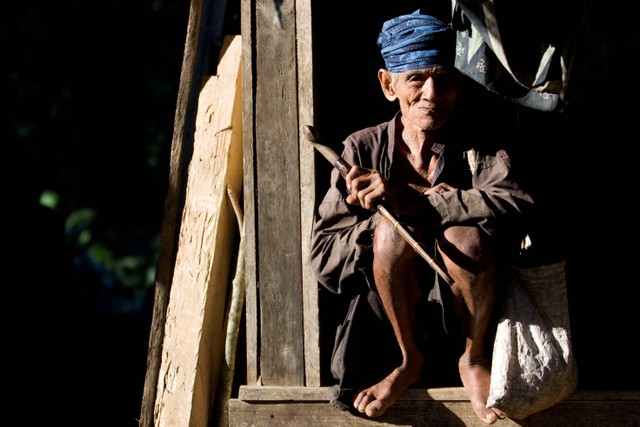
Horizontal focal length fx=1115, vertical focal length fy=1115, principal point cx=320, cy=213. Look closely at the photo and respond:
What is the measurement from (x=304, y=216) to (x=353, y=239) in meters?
0.39

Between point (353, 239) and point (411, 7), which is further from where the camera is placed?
point (411, 7)

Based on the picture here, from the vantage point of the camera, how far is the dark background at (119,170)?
4816mm

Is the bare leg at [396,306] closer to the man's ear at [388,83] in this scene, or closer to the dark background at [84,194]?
the man's ear at [388,83]

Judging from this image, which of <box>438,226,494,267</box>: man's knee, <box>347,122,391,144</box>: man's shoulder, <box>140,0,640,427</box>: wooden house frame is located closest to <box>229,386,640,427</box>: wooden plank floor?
<box>140,0,640,427</box>: wooden house frame

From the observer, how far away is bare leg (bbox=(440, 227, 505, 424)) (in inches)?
157

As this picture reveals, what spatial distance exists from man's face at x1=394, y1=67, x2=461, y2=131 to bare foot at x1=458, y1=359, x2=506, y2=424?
928 millimetres

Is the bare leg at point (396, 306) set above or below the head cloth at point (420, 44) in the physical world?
below

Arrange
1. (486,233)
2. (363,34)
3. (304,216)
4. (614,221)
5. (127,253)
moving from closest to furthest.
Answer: (486,233) → (304,216) → (614,221) → (363,34) → (127,253)

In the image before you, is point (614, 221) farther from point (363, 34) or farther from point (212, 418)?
point (212, 418)

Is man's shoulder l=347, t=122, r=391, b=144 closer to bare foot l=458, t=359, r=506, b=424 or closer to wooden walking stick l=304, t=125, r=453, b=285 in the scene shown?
wooden walking stick l=304, t=125, r=453, b=285

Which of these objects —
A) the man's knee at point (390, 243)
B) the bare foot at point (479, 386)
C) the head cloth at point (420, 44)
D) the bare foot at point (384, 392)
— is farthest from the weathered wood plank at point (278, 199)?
the bare foot at point (479, 386)

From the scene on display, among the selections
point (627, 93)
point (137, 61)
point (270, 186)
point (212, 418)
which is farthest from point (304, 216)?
point (137, 61)

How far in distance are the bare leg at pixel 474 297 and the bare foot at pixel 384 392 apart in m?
0.21

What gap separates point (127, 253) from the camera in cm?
1736
